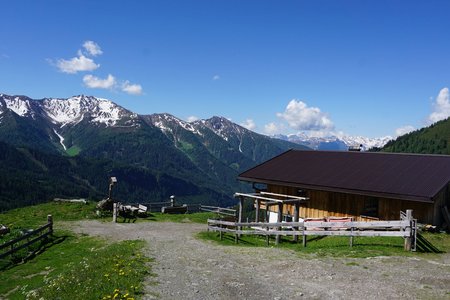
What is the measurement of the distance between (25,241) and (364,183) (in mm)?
26310

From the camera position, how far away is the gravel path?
1401 cm

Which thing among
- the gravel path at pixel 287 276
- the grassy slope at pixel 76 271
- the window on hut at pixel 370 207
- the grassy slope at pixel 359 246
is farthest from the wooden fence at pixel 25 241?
the window on hut at pixel 370 207

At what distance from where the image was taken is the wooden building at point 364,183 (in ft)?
94.3

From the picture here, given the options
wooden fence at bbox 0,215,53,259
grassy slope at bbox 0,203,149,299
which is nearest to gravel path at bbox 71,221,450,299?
grassy slope at bbox 0,203,149,299

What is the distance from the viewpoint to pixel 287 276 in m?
16.4

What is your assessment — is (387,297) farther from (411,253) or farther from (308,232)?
(308,232)

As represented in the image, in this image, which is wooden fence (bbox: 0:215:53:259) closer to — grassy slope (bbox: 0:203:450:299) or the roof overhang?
grassy slope (bbox: 0:203:450:299)

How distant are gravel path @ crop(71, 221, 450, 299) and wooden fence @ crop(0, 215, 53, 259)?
31.4 feet

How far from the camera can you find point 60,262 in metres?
23.6

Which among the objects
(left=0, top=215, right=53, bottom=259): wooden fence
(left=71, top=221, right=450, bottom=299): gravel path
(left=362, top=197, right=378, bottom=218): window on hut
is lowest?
(left=0, top=215, right=53, bottom=259): wooden fence

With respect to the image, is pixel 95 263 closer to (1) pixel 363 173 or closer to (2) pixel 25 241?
(2) pixel 25 241

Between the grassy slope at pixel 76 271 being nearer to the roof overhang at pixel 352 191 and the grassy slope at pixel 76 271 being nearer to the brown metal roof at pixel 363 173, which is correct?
the roof overhang at pixel 352 191

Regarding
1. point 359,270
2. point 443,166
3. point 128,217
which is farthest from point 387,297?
point 128,217

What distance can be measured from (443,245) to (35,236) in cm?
2809
